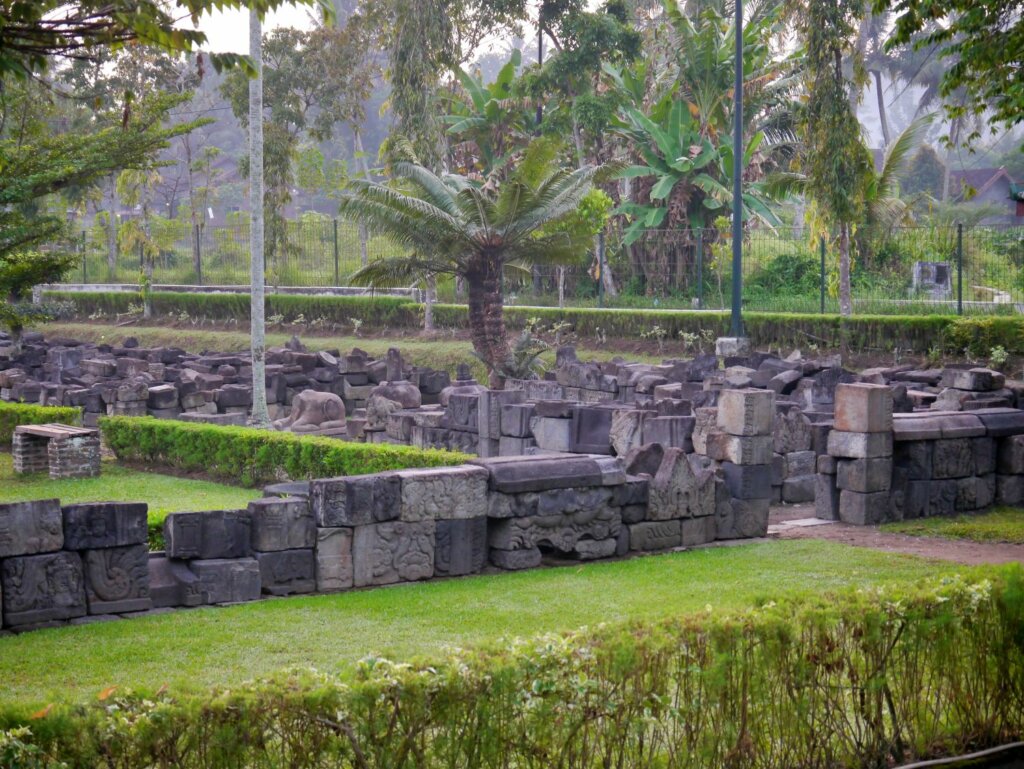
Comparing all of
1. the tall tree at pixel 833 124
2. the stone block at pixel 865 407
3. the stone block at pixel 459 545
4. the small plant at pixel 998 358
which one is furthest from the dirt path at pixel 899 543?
the tall tree at pixel 833 124

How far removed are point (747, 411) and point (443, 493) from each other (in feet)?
10.9

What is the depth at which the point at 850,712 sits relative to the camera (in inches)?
238

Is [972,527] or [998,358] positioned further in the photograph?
[998,358]

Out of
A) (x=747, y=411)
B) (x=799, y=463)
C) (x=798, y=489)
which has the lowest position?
(x=798, y=489)

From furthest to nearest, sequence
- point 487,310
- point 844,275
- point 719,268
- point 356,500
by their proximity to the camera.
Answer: point 719,268 → point 844,275 → point 487,310 → point 356,500

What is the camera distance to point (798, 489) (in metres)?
13.5

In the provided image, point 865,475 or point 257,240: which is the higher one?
point 257,240

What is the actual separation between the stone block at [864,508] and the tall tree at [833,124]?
1276 cm

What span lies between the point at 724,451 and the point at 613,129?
22580 mm

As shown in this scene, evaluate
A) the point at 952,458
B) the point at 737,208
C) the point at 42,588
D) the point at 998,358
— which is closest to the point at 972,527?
the point at 952,458

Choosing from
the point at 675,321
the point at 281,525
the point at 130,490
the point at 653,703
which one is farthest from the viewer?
the point at 675,321

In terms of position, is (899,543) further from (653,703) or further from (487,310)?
(487,310)

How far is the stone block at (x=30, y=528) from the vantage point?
8.14m

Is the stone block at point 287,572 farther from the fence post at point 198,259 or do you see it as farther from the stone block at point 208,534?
the fence post at point 198,259
